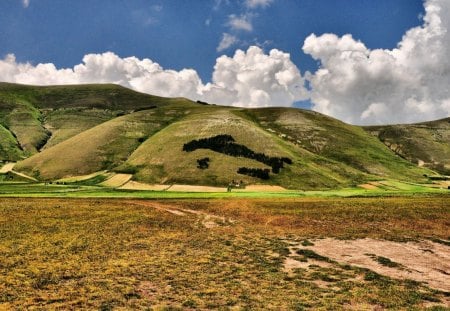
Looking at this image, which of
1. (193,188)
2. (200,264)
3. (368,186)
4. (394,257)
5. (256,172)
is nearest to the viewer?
(200,264)

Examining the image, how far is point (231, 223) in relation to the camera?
Result: 51.2 m

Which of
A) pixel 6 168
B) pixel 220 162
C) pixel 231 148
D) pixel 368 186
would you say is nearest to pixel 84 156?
pixel 6 168

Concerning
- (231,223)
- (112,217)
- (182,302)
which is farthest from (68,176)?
(182,302)

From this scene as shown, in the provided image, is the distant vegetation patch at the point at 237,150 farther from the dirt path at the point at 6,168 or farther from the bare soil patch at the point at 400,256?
the bare soil patch at the point at 400,256

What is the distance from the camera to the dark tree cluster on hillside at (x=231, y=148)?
488 feet

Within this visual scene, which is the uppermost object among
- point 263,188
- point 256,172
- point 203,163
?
point 203,163

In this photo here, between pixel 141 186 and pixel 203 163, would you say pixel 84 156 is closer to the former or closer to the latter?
pixel 141 186

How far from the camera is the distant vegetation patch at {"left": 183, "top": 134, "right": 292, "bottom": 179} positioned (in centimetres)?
13950

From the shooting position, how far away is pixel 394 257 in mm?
30734

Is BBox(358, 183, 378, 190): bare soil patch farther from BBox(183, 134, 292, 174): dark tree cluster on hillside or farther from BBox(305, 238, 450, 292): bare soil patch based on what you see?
BBox(305, 238, 450, 292): bare soil patch

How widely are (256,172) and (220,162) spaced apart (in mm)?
15612

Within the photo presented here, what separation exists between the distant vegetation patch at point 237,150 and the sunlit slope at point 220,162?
102 inches

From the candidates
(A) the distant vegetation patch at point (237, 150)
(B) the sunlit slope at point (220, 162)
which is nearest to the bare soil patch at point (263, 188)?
(B) the sunlit slope at point (220, 162)

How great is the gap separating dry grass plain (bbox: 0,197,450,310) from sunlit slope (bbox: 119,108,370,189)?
264 feet
